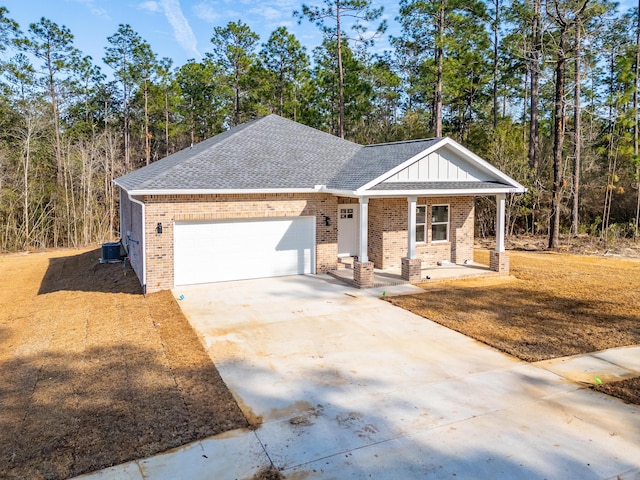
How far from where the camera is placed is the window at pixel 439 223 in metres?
15.2

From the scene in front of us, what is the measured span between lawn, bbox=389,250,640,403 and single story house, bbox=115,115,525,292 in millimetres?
1522

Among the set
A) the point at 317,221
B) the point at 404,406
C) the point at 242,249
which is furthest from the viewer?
the point at 317,221

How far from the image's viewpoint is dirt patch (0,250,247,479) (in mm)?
4902

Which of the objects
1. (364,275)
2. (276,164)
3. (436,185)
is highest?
(276,164)

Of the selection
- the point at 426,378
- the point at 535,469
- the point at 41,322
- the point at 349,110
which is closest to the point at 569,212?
the point at 349,110

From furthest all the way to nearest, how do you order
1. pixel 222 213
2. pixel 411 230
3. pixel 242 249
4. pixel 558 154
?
pixel 558 154, pixel 242 249, pixel 411 230, pixel 222 213

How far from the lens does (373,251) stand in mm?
15016

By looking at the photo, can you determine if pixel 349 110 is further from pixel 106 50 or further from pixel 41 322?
pixel 41 322

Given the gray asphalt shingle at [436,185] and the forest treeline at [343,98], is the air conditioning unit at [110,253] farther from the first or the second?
the gray asphalt shingle at [436,185]

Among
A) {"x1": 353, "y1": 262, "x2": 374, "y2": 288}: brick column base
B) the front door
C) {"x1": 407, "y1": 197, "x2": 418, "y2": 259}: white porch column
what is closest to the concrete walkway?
{"x1": 353, "y1": 262, "x2": 374, "y2": 288}: brick column base

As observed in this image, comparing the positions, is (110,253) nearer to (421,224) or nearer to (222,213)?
(222,213)

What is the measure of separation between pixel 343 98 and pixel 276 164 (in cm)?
1690

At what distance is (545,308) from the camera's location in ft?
34.3

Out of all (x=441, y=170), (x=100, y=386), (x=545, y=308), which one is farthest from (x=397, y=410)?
(x=441, y=170)
